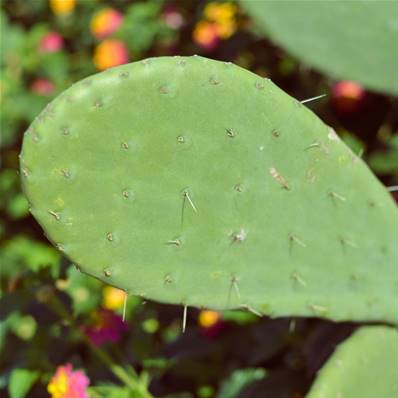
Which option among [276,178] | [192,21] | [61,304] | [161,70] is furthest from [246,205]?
[192,21]

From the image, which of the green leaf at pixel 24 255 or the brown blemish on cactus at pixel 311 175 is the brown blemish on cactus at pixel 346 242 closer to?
the brown blemish on cactus at pixel 311 175

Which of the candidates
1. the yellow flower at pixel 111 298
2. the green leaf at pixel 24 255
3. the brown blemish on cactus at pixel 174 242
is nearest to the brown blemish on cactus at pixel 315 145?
the brown blemish on cactus at pixel 174 242

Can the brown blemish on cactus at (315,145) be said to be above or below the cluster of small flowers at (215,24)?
above

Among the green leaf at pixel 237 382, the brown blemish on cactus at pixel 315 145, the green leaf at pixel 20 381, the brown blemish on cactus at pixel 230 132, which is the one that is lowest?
the green leaf at pixel 237 382

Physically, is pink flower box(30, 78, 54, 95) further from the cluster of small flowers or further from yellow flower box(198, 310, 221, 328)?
→ yellow flower box(198, 310, 221, 328)

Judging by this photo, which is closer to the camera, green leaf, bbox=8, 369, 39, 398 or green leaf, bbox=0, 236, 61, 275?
green leaf, bbox=8, 369, 39, 398

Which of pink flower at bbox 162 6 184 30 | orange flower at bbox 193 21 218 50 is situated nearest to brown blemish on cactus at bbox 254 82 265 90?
orange flower at bbox 193 21 218 50

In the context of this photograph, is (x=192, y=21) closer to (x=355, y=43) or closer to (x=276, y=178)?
(x=355, y=43)

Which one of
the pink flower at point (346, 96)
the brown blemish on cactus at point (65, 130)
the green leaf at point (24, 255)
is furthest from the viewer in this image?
the pink flower at point (346, 96)
